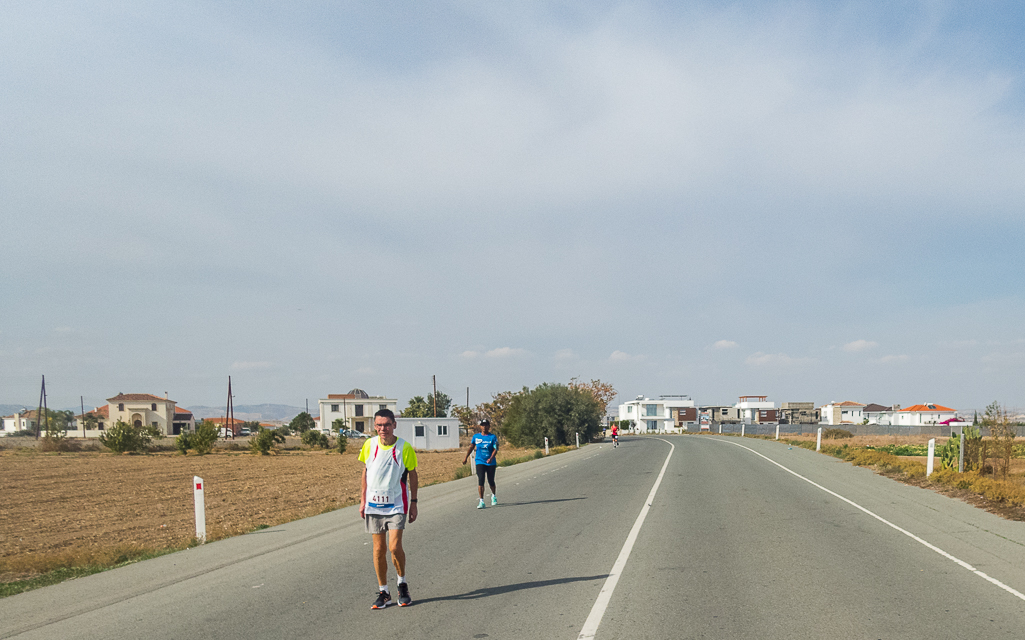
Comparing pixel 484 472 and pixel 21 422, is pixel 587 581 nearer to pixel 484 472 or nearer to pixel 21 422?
pixel 484 472

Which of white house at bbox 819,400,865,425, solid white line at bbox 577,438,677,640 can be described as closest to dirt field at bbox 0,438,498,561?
solid white line at bbox 577,438,677,640

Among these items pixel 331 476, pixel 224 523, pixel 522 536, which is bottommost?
pixel 331 476

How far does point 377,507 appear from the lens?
255 inches

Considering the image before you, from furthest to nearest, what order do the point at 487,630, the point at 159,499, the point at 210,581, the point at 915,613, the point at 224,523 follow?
the point at 159,499 → the point at 224,523 → the point at 210,581 → the point at 915,613 → the point at 487,630

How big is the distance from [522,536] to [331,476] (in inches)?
995

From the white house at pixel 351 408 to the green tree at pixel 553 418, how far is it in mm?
56478

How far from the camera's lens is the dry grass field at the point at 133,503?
13.2 m

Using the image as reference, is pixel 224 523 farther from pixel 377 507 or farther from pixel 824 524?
pixel 824 524

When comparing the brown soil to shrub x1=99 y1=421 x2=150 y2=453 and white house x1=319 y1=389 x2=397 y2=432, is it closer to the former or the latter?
shrub x1=99 y1=421 x2=150 y2=453

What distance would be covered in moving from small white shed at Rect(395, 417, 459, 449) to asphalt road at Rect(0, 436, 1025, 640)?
53.0m

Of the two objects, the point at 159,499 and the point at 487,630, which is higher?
the point at 487,630

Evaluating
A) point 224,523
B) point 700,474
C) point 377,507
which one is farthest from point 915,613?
point 700,474

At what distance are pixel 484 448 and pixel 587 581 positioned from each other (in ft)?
24.0

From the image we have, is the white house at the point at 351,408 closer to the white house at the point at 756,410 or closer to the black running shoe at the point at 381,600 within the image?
the white house at the point at 756,410
